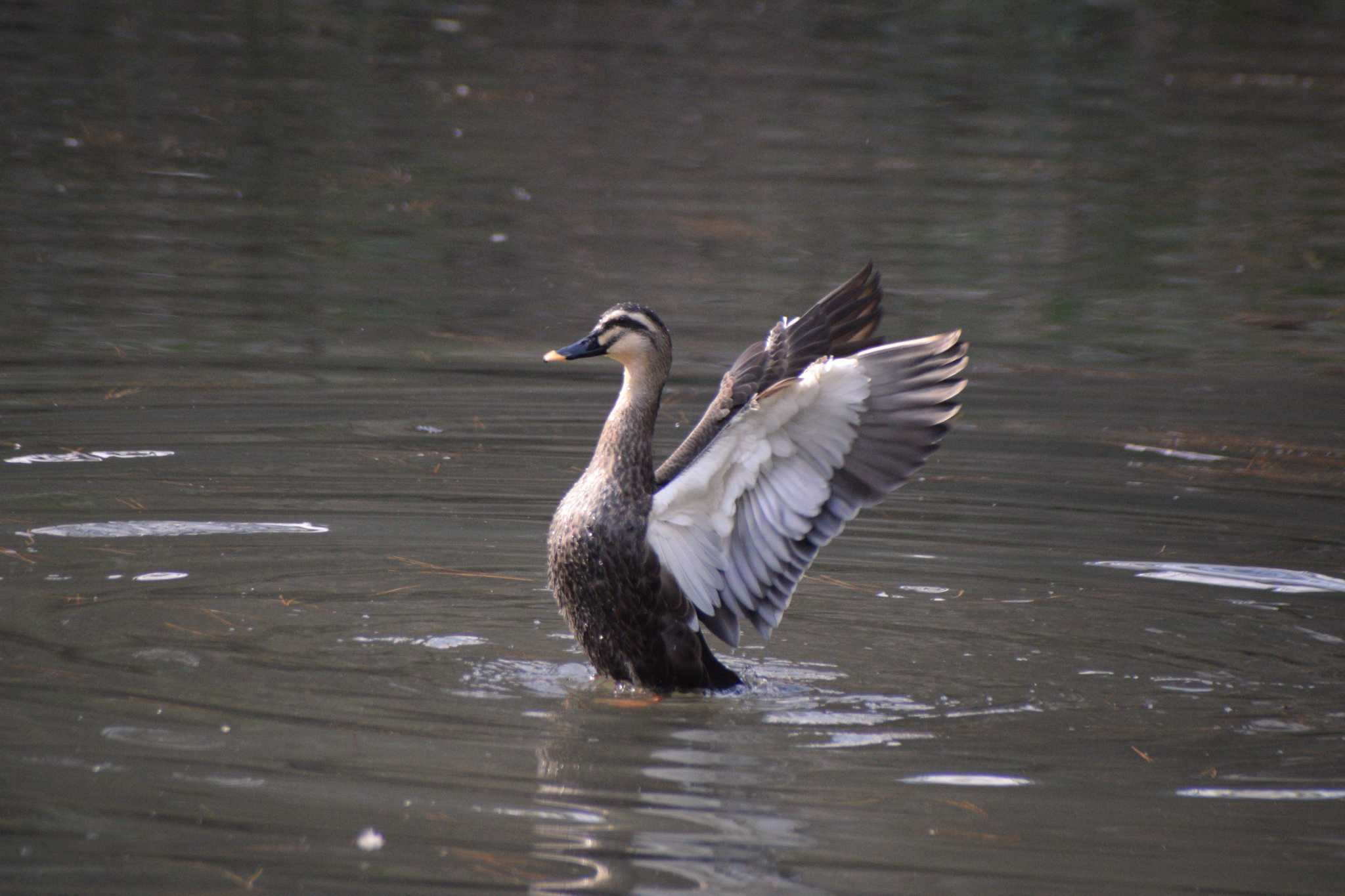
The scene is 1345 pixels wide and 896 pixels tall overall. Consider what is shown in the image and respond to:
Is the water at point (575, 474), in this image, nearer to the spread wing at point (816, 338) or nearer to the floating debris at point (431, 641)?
the floating debris at point (431, 641)

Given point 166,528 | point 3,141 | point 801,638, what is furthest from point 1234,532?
point 3,141

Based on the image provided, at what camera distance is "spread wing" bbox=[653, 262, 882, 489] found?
6.40 m

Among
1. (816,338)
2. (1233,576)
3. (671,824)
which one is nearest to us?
(671,824)

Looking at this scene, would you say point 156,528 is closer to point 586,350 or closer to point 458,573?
point 458,573

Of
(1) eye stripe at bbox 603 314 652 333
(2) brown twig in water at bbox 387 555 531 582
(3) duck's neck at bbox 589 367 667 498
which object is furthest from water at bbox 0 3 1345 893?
(1) eye stripe at bbox 603 314 652 333

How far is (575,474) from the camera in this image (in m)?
8.48

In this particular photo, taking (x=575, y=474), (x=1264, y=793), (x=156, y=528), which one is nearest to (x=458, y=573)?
(x=156, y=528)

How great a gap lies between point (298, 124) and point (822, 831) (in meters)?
13.2

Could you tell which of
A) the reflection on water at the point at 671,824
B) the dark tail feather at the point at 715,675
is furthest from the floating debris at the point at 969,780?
the dark tail feather at the point at 715,675

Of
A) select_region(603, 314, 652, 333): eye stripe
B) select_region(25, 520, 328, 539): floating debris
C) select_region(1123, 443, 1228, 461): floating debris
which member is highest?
select_region(603, 314, 652, 333): eye stripe

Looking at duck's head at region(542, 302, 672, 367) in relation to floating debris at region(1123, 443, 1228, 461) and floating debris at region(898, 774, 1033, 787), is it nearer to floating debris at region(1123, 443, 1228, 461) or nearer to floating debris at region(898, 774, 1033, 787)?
floating debris at region(898, 774, 1033, 787)

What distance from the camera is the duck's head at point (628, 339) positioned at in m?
6.25

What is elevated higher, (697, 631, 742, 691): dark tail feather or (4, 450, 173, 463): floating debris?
(4, 450, 173, 463): floating debris

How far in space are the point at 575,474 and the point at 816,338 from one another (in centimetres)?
221
